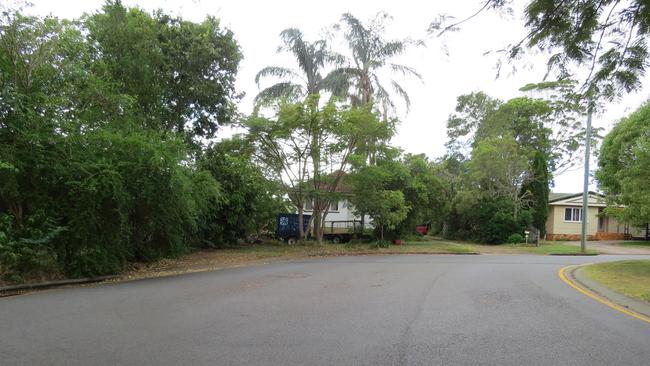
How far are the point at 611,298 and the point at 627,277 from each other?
16.3 ft

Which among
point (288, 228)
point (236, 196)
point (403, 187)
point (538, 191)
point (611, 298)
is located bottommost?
point (611, 298)

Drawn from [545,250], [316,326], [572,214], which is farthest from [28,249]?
[572,214]

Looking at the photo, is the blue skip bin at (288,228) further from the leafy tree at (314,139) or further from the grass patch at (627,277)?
the grass patch at (627,277)

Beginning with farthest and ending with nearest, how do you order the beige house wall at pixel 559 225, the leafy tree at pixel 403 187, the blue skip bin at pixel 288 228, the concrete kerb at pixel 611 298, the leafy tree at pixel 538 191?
1. the beige house wall at pixel 559 225
2. the leafy tree at pixel 538 191
3. the blue skip bin at pixel 288 228
4. the leafy tree at pixel 403 187
5. the concrete kerb at pixel 611 298

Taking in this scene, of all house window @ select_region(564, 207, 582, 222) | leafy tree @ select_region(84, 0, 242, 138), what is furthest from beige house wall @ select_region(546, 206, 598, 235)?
leafy tree @ select_region(84, 0, 242, 138)

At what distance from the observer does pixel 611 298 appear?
426 inches

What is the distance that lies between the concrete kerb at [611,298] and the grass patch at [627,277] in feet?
0.78

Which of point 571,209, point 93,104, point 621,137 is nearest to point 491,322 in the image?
point 93,104

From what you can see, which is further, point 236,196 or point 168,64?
point 236,196

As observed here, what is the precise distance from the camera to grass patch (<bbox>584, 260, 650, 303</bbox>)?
1169cm

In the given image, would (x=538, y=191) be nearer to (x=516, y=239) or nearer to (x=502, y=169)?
(x=502, y=169)

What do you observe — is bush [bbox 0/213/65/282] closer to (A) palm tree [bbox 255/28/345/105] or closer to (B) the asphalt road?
(B) the asphalt road

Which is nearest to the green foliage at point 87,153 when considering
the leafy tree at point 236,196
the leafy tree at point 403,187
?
the leafy tree at point 236,196

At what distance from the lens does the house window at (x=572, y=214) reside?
41875 mm
